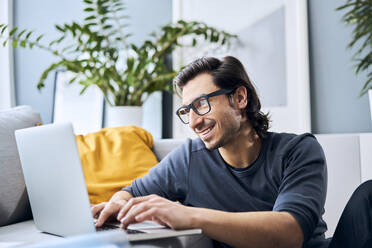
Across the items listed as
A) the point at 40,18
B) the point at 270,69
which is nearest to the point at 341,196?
the point at 270,69

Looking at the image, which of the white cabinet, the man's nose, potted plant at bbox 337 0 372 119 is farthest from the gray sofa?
potted plant at bbox 337 0 372 119

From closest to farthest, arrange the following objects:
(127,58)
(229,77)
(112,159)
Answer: (229,77) → (112,159) → (127,58)

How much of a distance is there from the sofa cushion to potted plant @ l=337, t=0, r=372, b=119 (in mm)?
1591

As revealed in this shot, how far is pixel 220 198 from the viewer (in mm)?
1282

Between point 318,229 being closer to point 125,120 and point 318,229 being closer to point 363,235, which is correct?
point 363,235

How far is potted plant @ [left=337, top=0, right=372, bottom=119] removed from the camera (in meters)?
1.82

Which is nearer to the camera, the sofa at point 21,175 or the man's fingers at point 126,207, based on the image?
the man's fingers at point 126,207

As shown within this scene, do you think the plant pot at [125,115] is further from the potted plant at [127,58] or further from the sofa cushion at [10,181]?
the sofa cushion at [10,181]

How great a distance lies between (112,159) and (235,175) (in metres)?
0.71

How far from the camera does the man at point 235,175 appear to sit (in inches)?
36.2

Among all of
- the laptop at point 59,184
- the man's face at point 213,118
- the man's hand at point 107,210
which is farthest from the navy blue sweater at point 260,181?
the laptop at point 59,184

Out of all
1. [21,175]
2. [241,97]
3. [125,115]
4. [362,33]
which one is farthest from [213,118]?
[125,115]

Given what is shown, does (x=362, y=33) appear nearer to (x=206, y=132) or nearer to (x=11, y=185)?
(x=206, y=132)

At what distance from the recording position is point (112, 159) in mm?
1772
